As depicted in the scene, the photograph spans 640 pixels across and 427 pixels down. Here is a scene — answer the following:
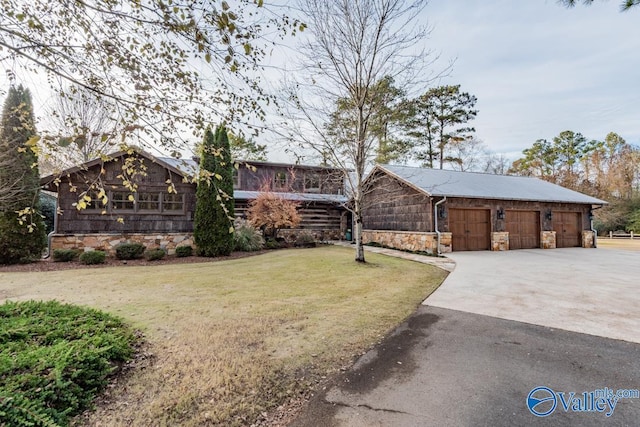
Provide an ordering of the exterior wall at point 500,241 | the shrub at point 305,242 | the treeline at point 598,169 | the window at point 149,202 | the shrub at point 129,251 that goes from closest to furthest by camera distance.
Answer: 1. the shrub at point 129,251
2. the window at point 149,202
3. the exterior wall at point 500,241
4. the shrub at point 305,242
5. the treeline at point 598,169

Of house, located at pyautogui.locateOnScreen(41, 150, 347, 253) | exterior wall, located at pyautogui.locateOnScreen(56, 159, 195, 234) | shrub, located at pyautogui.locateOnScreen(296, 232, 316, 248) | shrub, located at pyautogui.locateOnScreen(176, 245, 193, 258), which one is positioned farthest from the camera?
shrub, located at pyautogui.locateOnScreen(296, 232, 316, 248)

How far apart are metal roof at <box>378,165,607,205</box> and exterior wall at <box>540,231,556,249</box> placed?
163 cm

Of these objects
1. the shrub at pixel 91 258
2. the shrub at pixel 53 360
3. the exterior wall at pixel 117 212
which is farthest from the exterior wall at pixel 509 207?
the shrub at pixel 91 258

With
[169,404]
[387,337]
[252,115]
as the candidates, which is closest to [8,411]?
[169,404]

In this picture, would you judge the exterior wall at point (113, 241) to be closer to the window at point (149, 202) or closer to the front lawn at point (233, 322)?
the window at point (149, 202)

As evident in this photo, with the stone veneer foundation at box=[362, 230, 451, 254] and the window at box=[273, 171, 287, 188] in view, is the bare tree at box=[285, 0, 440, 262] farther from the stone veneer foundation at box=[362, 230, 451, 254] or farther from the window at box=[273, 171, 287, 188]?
the window at box=[273, 171, 287, 188]

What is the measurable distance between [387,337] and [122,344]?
9.72 ft

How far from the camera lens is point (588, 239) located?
14961 millimetres

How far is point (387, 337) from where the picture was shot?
11.8ft

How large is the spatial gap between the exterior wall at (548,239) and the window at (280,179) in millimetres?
13759

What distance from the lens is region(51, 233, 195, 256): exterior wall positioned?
10.7 meters

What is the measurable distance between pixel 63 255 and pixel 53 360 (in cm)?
1014

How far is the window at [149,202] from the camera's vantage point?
11797 mm

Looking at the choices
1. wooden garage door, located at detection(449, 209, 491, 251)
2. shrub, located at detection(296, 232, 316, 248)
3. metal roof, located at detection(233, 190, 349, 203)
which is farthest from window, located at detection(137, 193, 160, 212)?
wooden garage door, located at detection(449, 209, 491, 251)
